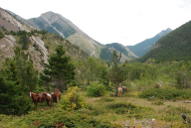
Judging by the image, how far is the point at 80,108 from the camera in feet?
65.8

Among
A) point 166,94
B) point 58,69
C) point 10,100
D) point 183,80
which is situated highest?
point 58,69

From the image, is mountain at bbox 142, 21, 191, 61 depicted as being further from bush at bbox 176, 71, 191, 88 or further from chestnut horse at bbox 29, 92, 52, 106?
chestnut horse at bbox 29, 92, 52, 106

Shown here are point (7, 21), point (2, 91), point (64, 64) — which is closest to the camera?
point (2, 91)

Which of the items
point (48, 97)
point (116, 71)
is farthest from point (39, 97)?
point (116, 71)

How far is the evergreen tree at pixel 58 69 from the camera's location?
35.2 meters

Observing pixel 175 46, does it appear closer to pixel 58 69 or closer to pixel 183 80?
pixel 183 80

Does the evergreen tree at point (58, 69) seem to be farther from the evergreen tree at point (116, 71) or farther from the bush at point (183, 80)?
the bush at point (183, 80)

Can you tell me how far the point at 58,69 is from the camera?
35.4 m

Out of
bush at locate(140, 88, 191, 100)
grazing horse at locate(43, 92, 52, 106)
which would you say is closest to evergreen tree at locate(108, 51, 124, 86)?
bush at locate(140, 88, 191, 100)

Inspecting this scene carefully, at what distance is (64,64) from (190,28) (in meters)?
163

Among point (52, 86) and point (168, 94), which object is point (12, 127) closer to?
point (168, 94)

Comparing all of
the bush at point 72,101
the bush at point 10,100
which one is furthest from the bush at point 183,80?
the bush at point 10,100

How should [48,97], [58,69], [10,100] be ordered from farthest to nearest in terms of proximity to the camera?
1. [58,69]
2. [48,97]
3. [10,100]

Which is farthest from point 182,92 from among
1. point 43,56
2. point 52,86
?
A: point 43,56
